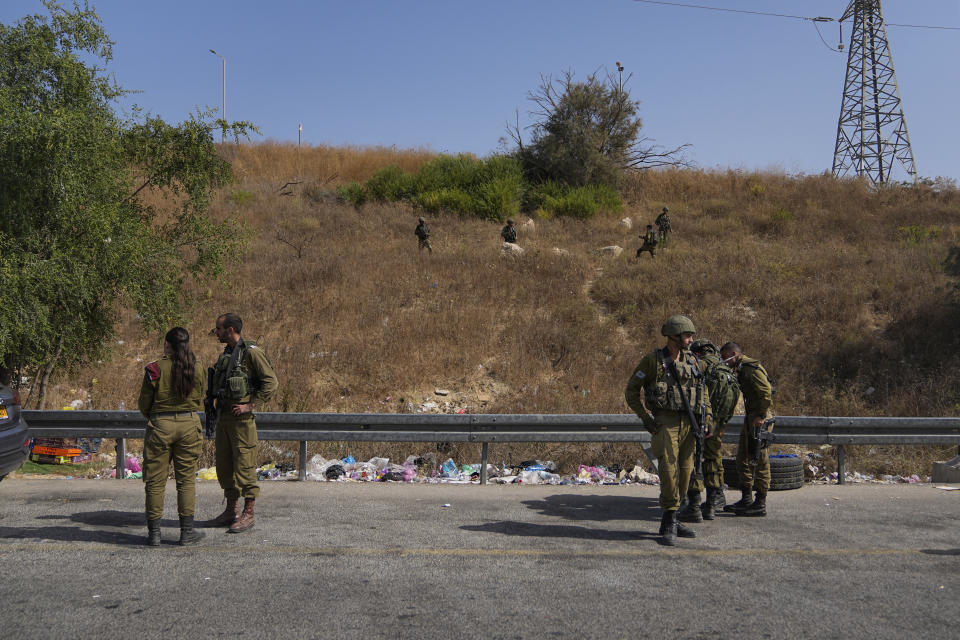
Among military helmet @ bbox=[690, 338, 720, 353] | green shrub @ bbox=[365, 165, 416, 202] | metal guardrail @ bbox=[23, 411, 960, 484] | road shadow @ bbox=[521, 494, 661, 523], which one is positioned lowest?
road shadow @ bbox=[521, 494, 661, 523]

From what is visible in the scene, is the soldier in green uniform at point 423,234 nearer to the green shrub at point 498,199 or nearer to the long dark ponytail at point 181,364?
the green shrub at point 498,199

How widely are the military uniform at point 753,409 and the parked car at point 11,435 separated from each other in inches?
291

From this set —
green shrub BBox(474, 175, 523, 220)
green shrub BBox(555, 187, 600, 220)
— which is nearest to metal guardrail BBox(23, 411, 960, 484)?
green shrub BBox(474, 175, 523, 220)

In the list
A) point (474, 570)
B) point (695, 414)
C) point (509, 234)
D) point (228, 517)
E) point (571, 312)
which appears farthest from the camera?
point (509, 234)

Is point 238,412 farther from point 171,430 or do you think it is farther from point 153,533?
point 153,533

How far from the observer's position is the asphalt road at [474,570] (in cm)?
410

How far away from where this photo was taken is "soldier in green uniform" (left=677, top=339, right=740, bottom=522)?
662 cm

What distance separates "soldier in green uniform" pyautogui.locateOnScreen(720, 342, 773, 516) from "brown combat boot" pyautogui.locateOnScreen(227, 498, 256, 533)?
4655 millimetres

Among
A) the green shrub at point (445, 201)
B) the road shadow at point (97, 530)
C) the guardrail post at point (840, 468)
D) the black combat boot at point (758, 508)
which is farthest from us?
the green shrub at point (445, 201)

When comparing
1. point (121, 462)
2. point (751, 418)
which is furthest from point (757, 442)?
point (121, 462)

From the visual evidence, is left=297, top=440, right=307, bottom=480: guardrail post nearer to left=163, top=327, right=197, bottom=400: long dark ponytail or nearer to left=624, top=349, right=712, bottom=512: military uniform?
left=163, top=327, right=197, bottom=400: long dark ponytail

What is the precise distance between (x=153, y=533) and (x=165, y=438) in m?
0.77

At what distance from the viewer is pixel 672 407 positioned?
595 centimetres

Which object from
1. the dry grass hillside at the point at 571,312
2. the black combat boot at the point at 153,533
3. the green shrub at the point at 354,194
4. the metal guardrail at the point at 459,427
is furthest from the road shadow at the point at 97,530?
the green shrub at the point at 354,194
